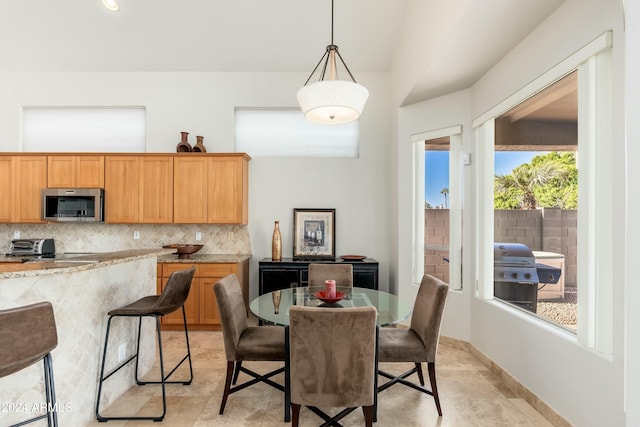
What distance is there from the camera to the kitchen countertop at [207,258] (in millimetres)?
4148

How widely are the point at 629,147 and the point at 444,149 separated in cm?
365

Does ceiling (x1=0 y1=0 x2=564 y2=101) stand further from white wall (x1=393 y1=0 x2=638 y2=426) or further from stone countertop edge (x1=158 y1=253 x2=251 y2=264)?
stone countertop edge (x1=158 y1=253 x2=251 y2=264)

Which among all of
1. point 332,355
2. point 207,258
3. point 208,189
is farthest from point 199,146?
point 332,355

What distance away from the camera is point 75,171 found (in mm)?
4391

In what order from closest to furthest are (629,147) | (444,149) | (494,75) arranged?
(629,147), (494,75), (444,149)

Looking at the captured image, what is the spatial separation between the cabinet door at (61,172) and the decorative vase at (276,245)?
2.66 metres

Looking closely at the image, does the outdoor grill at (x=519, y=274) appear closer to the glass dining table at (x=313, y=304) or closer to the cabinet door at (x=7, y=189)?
the glass dining table at (x=313, y=304)

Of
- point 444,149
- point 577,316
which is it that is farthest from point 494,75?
point 577,316

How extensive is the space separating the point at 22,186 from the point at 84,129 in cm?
110

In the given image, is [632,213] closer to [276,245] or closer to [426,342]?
[426,342]

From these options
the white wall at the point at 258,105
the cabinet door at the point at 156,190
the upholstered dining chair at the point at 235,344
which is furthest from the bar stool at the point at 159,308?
the white wall at the point at 258,105

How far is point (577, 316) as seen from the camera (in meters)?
2.12

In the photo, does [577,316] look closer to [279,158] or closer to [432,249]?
[432,249]

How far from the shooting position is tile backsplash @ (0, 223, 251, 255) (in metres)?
4.70
